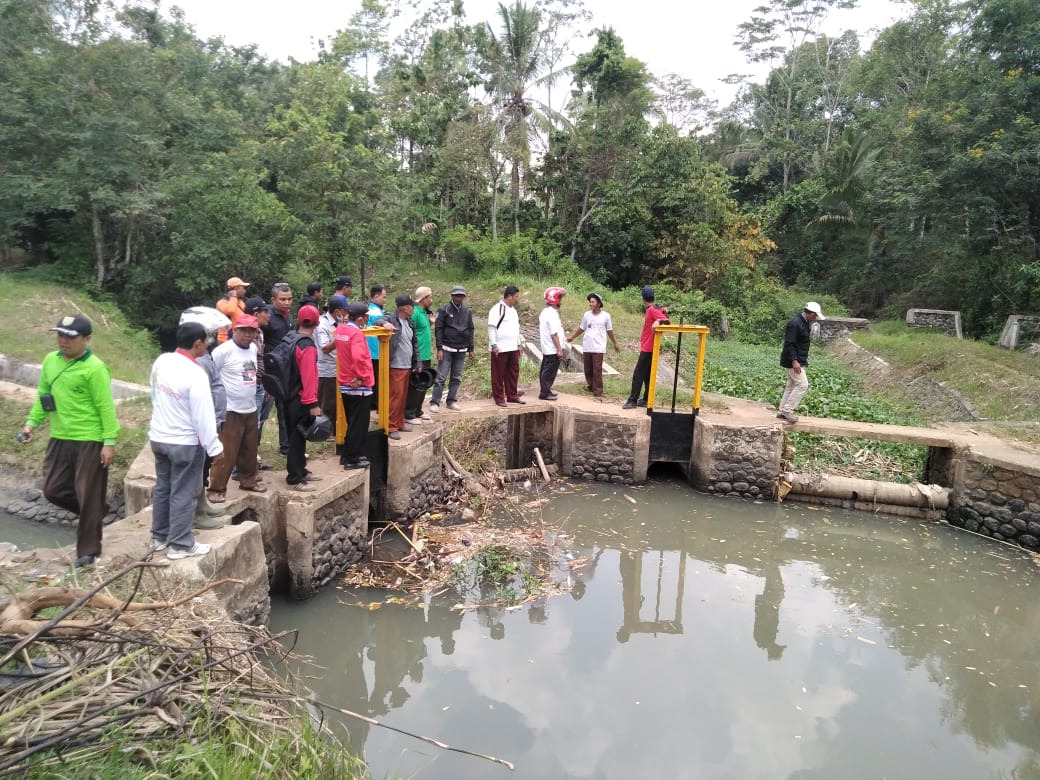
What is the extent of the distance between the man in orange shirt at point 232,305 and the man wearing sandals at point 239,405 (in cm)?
34

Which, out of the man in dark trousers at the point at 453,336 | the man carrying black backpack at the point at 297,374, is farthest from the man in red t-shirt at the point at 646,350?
the man carrying black backpack at the point at 297,374

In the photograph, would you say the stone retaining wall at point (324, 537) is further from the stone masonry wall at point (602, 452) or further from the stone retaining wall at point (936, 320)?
the stone retaining wall at point (936, 320)

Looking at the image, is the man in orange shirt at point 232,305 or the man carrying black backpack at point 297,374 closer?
the man carrying black backpack at point 297,374

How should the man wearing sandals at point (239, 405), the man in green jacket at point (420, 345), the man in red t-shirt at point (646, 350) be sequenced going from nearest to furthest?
the man wearing sandals at point (239, 405)
the man in green jacket at point (420, 345)
the man in red t-shirt at point (646, 350)

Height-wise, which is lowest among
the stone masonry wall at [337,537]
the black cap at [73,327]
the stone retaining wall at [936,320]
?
the stone masonry wall at [337,537]

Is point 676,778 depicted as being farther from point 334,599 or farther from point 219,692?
point 334,599

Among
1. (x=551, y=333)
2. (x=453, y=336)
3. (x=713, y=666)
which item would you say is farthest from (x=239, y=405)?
(x=551, y=333)

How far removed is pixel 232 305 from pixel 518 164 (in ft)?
56.4

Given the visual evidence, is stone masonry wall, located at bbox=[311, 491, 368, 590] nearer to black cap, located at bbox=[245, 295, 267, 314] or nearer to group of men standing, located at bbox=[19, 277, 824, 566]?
group of men standing, located at bbox=[19, 277, 824, 566]

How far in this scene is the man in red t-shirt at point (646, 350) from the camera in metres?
9.19

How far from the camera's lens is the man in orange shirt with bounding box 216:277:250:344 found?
5.75 meters

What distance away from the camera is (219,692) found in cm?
317

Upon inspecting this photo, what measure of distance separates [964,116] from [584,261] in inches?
428

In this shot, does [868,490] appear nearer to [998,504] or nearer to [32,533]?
[998,504]
